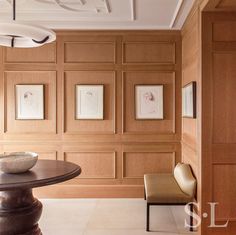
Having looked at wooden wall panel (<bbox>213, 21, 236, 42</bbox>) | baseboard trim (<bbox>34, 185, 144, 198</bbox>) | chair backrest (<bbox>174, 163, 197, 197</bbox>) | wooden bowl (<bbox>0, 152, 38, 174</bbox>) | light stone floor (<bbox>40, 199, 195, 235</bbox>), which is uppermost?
wooden wall panel (<bbox>213, 21, 236, 42</bbox>)

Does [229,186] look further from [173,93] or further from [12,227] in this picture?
[12,227]

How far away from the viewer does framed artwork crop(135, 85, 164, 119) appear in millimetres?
4379

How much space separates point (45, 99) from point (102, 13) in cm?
160

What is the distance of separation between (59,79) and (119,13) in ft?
4.58

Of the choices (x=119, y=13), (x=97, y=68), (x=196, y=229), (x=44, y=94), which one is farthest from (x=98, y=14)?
(x=196, y=229)

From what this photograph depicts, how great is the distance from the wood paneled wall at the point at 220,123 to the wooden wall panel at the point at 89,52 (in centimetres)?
176

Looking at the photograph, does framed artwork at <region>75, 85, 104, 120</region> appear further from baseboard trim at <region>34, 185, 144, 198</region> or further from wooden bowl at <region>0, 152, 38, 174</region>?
wooden bowl at <region>0, 152, 38, 174</region>

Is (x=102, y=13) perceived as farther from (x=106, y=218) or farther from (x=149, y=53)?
(x=106, y=218)

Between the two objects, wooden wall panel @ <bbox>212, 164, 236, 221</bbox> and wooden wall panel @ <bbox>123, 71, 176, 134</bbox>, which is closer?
wooden wall panel @ <bbox>212, 164, 236, 221</bbox>

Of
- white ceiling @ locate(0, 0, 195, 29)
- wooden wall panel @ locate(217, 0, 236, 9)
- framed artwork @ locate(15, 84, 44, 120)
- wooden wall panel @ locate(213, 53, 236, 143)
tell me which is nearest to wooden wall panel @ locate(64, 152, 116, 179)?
framed artwork @ locate(15, 84, 44, 120)

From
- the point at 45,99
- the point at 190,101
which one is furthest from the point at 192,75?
the point at 45,99

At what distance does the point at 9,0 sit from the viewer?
3371 mm

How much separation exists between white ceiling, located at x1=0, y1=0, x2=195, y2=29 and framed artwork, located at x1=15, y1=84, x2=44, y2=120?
1022 millimetres

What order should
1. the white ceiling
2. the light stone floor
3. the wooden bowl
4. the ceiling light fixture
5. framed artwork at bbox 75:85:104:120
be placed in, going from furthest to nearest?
framed artwork at bbox 75:85:104:120 → the white ceiling → the light stone floor → the wooden bowl → the ceiling light fixture
